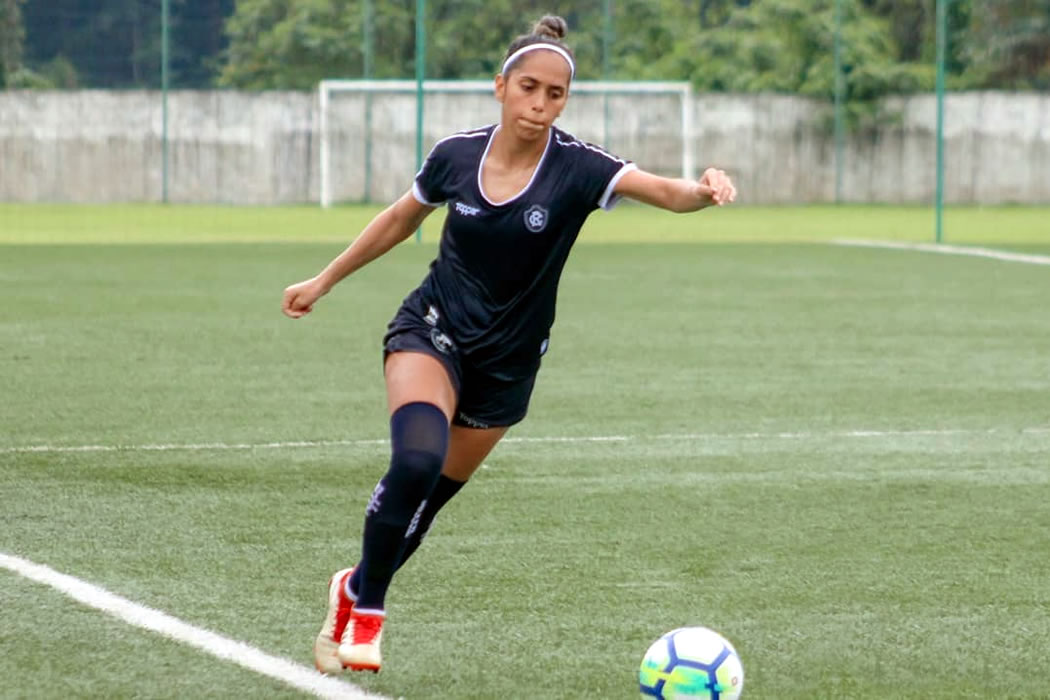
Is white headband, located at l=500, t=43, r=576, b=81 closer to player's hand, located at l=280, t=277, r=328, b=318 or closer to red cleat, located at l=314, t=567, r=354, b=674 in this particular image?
player's hand, located at l=280, t=277, r=328, b=318

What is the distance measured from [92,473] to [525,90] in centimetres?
385

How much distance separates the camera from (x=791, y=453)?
9.43 m

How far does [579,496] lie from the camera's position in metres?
8.27

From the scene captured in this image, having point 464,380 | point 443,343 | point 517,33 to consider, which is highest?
point 517,33

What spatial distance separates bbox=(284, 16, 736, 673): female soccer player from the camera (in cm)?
541

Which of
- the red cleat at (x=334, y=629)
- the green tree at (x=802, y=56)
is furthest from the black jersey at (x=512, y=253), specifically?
the green tree at (x=802, y=56)

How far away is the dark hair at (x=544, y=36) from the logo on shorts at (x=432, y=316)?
68 centimetres

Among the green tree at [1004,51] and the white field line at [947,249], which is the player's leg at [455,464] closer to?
the white field line at [947,249]

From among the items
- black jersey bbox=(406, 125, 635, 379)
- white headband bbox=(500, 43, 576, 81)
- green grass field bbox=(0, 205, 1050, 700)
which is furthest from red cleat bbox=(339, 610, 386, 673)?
white headband bbox=(500, 43, 576, 81)

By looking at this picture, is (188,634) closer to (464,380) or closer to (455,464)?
(455,464)

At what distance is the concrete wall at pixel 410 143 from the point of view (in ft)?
114

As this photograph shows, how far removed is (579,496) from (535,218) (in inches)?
115

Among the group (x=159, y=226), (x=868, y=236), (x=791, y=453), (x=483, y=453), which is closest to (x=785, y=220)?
(x=868, y=236)

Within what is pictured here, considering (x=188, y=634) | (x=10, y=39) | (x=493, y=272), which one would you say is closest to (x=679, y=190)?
(x=493, y=272)
